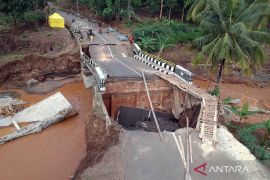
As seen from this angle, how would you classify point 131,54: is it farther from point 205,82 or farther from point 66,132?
point 66,132

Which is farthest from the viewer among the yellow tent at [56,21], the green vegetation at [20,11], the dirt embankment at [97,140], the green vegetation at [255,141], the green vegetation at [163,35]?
the yellow tent at [56,21]

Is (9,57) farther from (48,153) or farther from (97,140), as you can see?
(97,140)

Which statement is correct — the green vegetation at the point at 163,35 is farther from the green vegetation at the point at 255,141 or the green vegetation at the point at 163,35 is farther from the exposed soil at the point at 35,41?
the green vegetation at the point at 255,141

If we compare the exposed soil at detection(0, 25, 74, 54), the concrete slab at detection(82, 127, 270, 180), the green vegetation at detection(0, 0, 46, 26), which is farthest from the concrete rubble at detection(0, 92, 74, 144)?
the green vegetation at detection(0, 0, 46, 26)

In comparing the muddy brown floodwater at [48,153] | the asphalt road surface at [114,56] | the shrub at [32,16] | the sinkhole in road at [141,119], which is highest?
the shrub at [32,16]

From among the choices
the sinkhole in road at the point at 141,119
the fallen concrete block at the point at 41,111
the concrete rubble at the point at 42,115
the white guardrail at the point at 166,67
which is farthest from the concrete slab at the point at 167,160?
the fallen concrete block at the point at 41,111

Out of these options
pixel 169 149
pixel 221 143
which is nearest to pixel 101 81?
pixel 169 149
